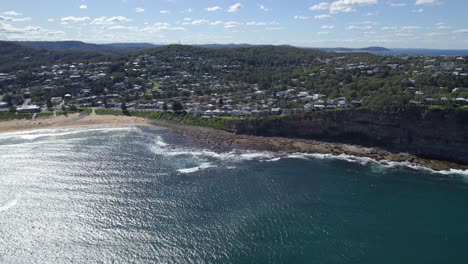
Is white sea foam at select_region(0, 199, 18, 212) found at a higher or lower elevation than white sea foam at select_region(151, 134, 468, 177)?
lower

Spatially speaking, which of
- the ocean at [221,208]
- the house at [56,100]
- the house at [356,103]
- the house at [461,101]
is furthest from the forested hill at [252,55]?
the ocean at [221,208]

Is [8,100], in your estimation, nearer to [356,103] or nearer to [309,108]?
[309,108]

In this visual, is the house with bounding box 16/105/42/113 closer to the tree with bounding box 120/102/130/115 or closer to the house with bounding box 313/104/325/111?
the tree with bounding box 120/102/130/115

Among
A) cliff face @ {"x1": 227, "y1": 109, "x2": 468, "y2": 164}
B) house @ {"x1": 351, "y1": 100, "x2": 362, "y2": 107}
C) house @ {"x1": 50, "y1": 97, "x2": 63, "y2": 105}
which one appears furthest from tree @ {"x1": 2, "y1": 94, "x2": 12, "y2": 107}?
house @ {"x1": 351, "y1": 100, "x2": 362, "y2": 107}

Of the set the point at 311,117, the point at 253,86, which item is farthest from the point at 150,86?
the point at 311,117

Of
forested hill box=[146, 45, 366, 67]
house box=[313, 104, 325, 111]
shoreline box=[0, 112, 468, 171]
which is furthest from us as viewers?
forested hill box=[146, 45, 366, 67]

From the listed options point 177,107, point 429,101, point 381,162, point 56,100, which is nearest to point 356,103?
point 429,101
